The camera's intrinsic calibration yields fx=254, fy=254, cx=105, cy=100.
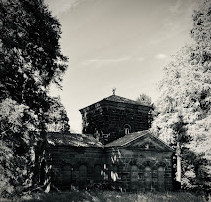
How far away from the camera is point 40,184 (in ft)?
72.7

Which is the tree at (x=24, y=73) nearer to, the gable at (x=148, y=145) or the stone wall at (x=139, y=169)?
the stone wall at (x=139, y=169)

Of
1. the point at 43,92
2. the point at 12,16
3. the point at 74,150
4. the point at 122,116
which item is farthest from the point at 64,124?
the point at 12,16

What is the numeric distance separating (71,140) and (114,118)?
19.0 feet

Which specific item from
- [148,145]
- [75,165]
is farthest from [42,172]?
[148,145]

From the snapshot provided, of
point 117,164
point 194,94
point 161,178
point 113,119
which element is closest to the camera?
point 194,94

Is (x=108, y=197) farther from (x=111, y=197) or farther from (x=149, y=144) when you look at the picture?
(x=149, y=144)

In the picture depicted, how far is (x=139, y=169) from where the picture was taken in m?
22.0

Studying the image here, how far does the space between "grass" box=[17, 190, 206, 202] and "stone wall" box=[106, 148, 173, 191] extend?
1.48 m

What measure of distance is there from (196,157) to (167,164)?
3.44m

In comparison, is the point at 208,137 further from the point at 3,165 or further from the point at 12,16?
the point at 12,16

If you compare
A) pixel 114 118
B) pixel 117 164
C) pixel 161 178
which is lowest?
pixel 161 178

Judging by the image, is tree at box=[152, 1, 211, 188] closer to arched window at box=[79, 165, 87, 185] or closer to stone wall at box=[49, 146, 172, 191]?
stone wall at box=[49, 146, 172, 191]

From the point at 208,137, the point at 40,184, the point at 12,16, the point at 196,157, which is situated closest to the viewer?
the point at 12,16

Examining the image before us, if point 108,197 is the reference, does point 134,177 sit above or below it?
above
